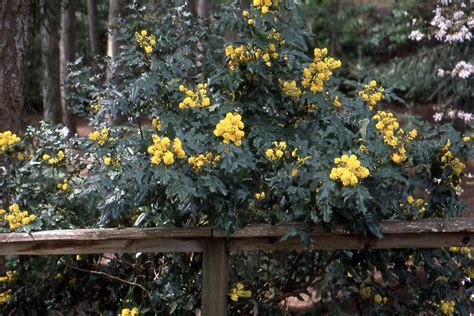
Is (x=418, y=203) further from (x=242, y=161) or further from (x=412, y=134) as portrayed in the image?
(x=242, y=161)

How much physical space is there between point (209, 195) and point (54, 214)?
137cm

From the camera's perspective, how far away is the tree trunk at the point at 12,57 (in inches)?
203

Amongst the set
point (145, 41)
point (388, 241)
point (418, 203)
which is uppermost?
point (145, 41)

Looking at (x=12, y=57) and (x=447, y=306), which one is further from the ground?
(x=12, y=57)

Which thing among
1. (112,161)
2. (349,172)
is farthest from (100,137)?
(349,172)

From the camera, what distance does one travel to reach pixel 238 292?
156 inches

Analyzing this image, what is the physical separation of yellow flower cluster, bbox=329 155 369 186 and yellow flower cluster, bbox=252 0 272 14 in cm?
89

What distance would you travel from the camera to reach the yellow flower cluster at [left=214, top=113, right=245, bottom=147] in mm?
3346

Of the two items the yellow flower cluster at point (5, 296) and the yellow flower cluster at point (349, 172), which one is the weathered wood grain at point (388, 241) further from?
the yellow flower cluster at point (5, 296)

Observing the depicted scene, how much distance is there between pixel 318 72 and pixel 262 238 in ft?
2.95

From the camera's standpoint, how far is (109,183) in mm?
3480

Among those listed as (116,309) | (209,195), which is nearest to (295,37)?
(209,195)

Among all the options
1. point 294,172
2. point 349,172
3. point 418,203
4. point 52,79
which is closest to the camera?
point 349,172

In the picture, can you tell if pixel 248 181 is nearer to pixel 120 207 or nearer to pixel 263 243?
pixel 263 243
